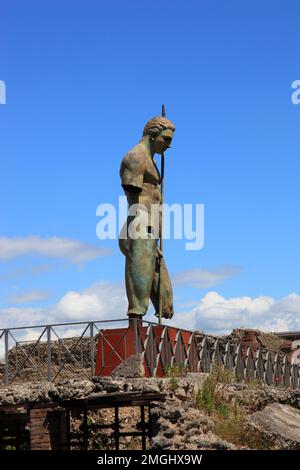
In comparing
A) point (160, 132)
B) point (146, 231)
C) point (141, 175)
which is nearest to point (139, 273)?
point (146, 231)

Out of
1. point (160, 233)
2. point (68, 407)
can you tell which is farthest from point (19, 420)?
point (160, 233)

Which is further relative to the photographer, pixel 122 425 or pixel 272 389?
pixel 122 425

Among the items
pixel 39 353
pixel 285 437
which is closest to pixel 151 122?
pixel 39 353

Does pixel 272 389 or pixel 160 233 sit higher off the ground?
pixel 160 233

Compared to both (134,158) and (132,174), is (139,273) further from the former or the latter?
(134,158)

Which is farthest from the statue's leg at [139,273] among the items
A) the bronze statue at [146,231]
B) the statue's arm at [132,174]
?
the statue's arm at [132,174]

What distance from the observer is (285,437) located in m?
13.4

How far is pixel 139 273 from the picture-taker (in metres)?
16.0

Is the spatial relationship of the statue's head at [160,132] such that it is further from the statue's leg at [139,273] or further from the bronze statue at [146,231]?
the statue's leg at [139,273]
